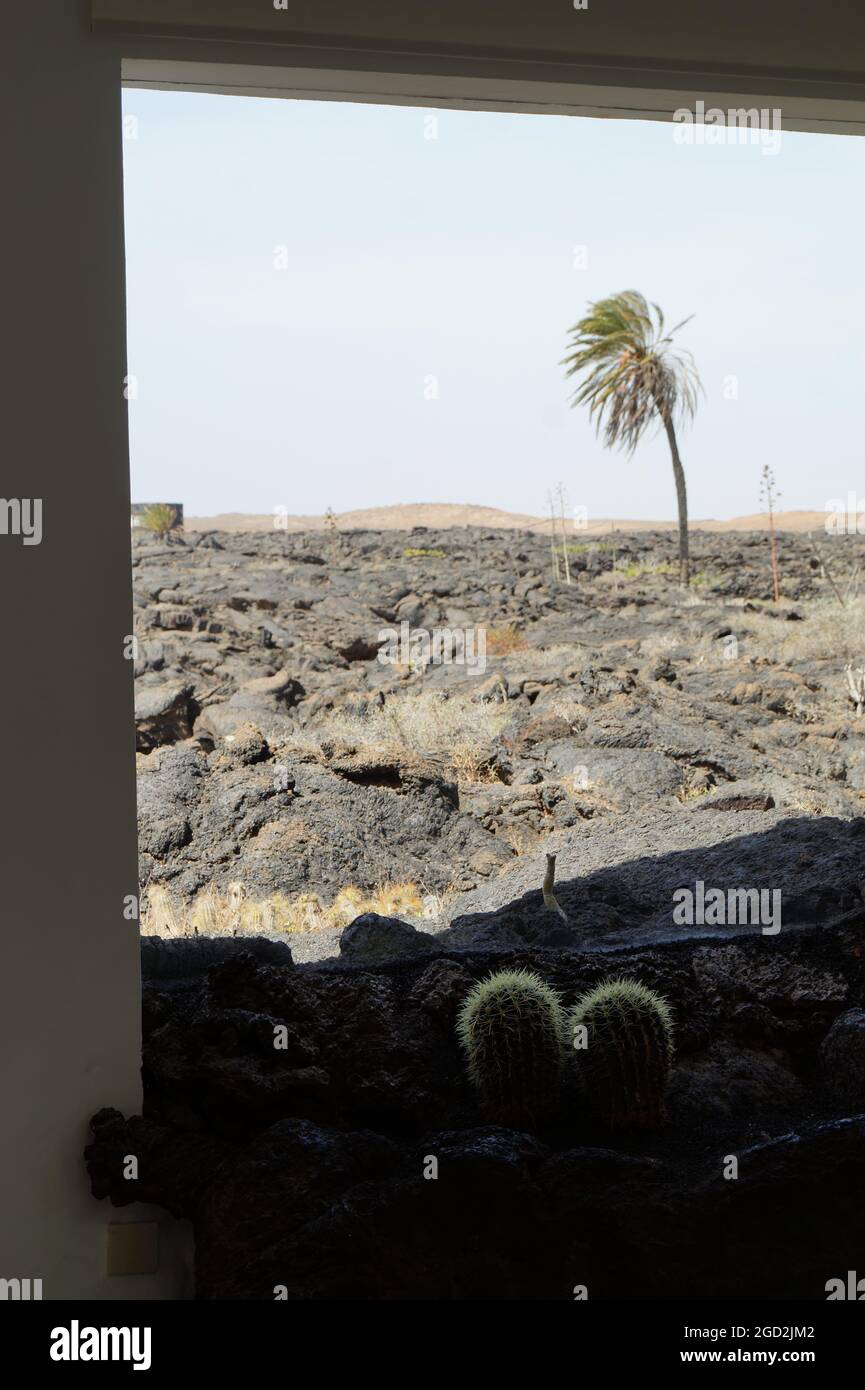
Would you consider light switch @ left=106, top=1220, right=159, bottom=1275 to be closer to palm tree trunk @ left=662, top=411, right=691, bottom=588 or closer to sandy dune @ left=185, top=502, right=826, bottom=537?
sandy dune @ left=185, top=502, right=826, bottom=537

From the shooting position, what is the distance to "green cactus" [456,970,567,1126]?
2232 mm

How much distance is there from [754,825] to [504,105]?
1964 mm

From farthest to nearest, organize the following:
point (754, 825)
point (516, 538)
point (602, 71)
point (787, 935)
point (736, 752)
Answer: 1. point (516, 538)
2. point (736, 752)
3. point (754, 825)
4. point (787, 935)
5. point (602, 71)

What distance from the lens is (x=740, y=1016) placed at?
257 centimetres

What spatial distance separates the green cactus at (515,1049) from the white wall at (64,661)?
62 cm

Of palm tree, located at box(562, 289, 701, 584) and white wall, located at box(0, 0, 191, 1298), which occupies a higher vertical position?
palm tree, located at box(562, 289, 701, 584)

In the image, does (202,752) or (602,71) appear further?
(202,752)

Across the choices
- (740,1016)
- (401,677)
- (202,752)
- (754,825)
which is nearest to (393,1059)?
(740,1016)

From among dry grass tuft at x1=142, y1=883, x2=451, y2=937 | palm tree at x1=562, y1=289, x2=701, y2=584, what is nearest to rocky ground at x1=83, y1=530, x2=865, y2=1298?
dry grass tuft at x1=142, y1=883, x2=451, y2=937

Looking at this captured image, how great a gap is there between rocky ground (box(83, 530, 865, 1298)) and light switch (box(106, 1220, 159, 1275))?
9cm

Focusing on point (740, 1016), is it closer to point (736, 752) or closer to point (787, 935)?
point (787, 935)

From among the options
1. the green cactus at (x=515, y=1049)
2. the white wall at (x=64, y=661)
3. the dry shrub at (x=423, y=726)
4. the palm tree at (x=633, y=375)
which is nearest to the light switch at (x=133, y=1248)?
the white wall at (x=64, y=661)

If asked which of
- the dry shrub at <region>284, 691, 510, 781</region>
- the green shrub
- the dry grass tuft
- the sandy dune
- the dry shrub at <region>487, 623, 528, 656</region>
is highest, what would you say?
the green shrub

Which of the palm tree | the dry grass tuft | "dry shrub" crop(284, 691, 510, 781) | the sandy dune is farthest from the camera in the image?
the sandy dune
